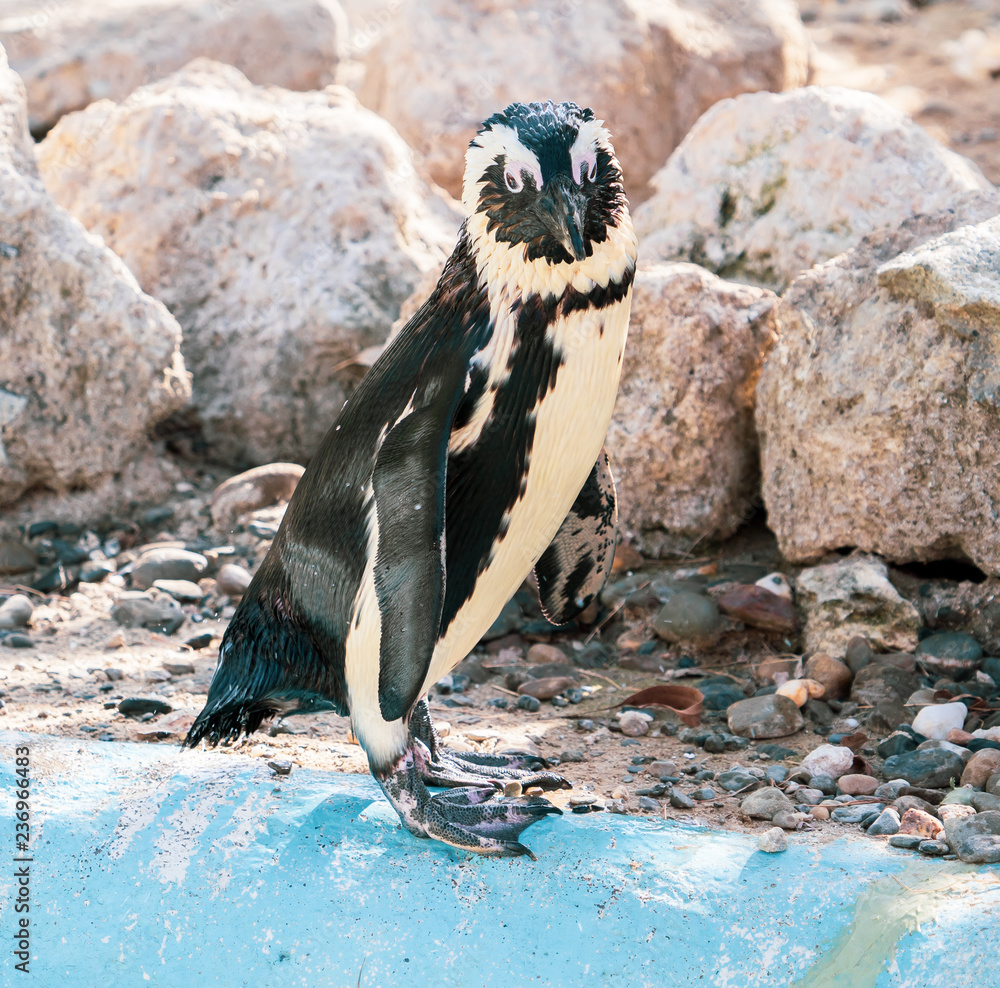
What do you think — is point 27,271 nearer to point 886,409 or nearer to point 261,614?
point 261,614

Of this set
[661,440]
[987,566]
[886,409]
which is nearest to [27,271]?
[661,440]

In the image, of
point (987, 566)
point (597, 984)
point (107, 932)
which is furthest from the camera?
point (987, 566)

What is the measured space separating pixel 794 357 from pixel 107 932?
2.29 meters

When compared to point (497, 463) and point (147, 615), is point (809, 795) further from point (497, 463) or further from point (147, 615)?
point (147, 615)

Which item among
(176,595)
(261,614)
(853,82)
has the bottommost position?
(176,595)

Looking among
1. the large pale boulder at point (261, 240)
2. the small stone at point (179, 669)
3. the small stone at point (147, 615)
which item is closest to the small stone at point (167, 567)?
the small stone at point (147, 615)

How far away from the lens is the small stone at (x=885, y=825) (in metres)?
2.23

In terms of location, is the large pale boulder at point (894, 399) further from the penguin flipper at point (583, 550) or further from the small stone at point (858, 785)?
the penguin flipper at point (583, 550)

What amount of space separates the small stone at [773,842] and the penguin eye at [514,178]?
4.01 ft

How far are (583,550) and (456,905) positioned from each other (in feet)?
2.66

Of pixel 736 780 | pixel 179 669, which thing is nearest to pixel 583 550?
pixel 736 780

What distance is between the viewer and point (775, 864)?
2.08 metres

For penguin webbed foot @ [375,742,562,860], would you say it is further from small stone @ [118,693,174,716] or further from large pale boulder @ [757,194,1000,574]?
large pale boulder @ [757,194,1000,574]

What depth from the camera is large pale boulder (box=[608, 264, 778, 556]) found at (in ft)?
11.8
